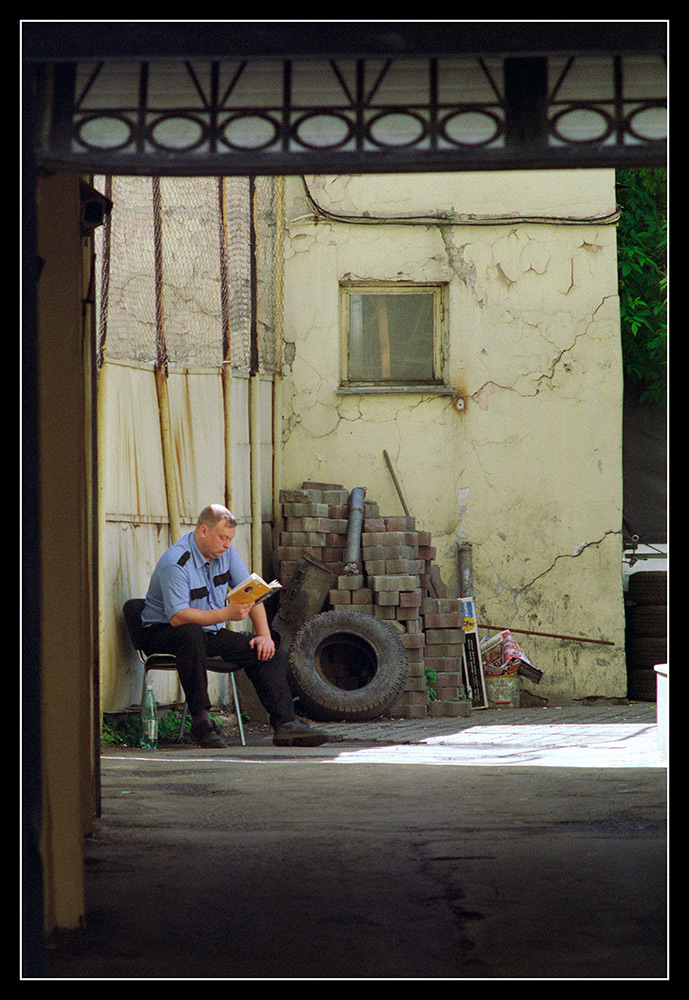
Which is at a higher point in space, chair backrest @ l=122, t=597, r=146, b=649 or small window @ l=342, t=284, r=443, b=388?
small window @ l=342, t=284, r=443, b=388

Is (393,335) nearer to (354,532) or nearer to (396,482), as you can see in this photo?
(396,482)

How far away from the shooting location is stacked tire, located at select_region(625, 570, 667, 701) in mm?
12203

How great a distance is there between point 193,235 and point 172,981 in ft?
27.1

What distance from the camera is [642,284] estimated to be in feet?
45.1

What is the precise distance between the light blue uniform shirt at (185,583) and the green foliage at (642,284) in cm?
694

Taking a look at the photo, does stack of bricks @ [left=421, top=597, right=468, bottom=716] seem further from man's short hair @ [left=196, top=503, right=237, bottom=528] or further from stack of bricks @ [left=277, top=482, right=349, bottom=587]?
man's short hair @ [left=196, top=503, right=237, bottom=528]

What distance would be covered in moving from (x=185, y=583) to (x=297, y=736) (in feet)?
4.27

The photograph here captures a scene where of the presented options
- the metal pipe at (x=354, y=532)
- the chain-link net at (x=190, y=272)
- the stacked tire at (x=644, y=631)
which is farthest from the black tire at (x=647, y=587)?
the chain-link net at (x=190, y=272)

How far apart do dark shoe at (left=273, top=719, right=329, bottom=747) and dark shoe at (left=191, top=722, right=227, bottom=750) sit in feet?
1.32

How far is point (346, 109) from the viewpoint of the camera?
3096 millimetres

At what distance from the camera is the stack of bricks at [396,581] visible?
35.5 feet

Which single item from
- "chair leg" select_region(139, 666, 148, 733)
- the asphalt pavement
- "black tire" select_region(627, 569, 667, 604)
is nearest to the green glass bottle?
"chair leg" select_region(139, 666, 148, 733)

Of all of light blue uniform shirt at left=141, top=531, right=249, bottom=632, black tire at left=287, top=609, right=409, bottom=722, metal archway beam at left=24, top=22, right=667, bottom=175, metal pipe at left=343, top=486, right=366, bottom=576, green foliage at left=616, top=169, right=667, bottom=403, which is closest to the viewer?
metal archway beam at left=24, top=22, right=667, bottom=175
